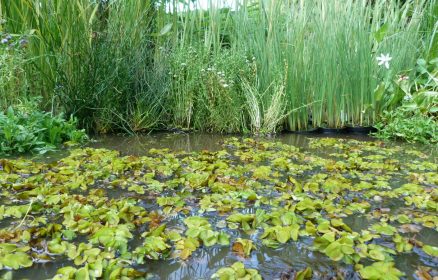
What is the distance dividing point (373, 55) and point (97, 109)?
3.04 m

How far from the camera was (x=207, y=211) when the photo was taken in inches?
67.0

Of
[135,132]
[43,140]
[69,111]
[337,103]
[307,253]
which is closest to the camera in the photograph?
[307,253]

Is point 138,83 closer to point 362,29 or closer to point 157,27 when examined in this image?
point 157,27

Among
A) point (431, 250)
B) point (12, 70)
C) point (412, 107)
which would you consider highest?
point (12, 70)

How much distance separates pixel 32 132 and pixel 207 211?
176 centimetres

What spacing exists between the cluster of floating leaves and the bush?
44 centimetres

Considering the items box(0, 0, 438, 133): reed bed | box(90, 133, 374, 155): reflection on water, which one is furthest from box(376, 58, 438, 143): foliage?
box(90, 133, 374, 155): reflection on water

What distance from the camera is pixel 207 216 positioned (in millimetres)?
1655

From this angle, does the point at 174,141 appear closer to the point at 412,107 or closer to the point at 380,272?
the point at 412,107

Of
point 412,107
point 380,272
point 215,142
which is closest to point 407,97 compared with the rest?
point 412,107

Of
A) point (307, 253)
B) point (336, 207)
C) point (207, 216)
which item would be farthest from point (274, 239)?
point (336, 207)

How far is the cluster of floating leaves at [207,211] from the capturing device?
126 centimetres

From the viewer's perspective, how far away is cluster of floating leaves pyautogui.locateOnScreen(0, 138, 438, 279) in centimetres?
126

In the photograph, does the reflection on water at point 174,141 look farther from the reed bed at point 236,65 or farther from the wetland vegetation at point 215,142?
the reed bed at point 236,65
